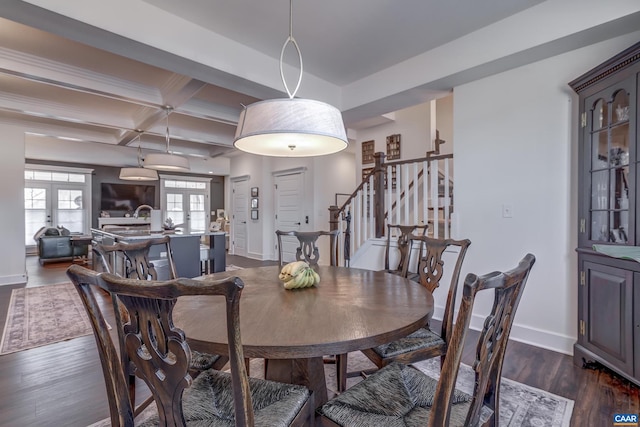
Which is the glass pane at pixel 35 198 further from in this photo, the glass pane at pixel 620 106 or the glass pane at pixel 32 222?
the glass pane at pixel 620 106

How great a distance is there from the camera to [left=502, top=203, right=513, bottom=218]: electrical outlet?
2902mm

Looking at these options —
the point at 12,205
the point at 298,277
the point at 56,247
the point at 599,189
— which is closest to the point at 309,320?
the point at 298,277

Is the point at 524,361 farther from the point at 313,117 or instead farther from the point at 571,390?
the point at 313,117

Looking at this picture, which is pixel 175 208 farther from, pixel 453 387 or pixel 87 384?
pixel 453 387

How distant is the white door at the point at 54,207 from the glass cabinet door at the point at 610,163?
34.7ft

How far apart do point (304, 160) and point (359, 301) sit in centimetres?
530

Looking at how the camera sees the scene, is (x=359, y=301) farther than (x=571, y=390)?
No

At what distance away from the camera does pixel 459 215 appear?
3.25 meters

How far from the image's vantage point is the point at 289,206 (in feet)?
22.7

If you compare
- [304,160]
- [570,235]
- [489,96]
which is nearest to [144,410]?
[570,235]

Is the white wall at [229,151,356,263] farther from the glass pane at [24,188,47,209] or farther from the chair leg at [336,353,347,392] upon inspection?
the glass pane at [24,188,47,209]

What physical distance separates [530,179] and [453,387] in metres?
2.58

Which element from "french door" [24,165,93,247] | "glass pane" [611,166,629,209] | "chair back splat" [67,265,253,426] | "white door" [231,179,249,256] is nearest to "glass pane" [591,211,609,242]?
"glass pane" [611,166,629,209]

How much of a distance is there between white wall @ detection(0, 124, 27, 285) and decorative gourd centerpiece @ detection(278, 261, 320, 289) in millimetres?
5825
